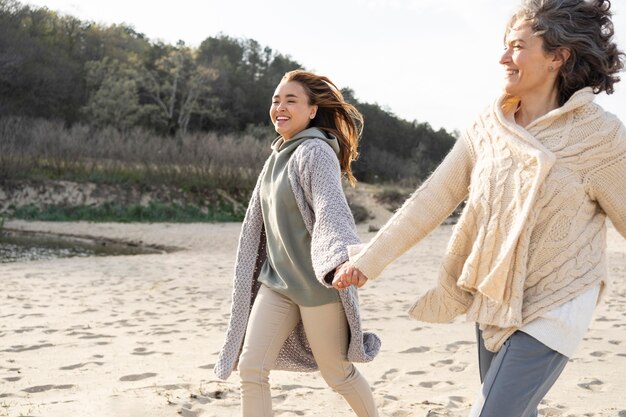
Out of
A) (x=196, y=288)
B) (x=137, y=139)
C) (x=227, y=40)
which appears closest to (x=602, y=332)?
(x=196, y=288)

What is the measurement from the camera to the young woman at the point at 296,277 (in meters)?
3.70

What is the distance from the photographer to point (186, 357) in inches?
267

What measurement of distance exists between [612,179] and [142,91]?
160 ft

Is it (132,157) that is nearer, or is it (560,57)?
(560,57)

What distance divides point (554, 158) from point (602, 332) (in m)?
5.26

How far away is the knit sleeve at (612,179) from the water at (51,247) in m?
15.8

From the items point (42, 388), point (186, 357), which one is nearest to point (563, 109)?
point (42, 388)

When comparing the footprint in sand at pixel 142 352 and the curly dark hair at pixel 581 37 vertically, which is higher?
the curly dark hair at pixel 581 37

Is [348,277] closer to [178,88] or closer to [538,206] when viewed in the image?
[538,206]

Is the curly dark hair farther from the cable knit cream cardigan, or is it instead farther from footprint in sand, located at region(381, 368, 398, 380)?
footprint in sand, located at region(381, 368, 398, 380)

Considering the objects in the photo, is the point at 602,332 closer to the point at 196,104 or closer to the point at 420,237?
the point at 420,237

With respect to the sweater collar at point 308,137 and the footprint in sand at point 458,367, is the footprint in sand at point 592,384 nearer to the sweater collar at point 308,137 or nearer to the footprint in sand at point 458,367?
the footprint in sand at point 458,367

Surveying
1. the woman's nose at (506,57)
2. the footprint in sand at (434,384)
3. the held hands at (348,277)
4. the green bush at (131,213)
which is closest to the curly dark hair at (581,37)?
the woman's nose at (506,57)

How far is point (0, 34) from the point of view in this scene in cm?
4538
